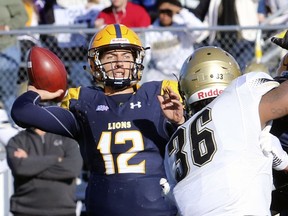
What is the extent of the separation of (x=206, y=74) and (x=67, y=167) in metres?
3.46

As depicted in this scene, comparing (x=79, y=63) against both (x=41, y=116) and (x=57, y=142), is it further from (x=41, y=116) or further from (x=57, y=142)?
(x=41, y=116)

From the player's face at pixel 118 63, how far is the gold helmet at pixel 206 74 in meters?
0.72

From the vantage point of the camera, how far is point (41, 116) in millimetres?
4910

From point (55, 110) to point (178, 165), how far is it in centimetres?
170

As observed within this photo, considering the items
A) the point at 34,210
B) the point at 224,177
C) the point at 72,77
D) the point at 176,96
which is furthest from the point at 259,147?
the point at 72,77

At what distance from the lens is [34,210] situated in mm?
7375

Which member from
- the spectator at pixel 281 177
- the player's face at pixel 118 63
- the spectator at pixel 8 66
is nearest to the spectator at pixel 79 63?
the spectator at pixel 8 66

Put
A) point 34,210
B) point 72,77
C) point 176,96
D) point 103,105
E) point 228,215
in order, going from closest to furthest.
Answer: point 228,215 < point 176,96 < point 103,105 < point 34,210 < point 72,77

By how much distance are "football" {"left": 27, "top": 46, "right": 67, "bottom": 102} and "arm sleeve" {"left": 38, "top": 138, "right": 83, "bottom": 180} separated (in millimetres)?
2312

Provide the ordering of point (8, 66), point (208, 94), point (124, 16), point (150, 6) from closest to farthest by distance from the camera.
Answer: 1. point (208, 94)
2. point (8, 66)
3. point (124, 16)
4. point (150, 6)

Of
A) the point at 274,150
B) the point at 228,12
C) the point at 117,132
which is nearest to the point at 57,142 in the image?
the point at 228,12

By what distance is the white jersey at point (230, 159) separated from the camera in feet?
10.4

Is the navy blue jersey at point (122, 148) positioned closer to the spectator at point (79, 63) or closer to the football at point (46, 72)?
the football at point (46, 72)

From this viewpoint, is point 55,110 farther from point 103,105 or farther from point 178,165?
point 178,165
